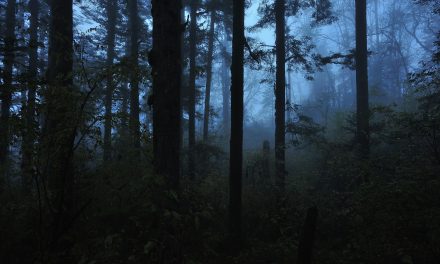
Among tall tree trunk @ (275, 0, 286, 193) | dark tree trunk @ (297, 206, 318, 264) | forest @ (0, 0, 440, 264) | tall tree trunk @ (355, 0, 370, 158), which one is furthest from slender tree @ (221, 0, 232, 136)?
dark tree trunk @ (297, 206, 318, 264)

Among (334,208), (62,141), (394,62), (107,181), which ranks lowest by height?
(334,208)

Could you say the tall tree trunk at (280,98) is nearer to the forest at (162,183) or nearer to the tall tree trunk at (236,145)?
the forest at (162,183)

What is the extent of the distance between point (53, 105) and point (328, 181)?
1054 cm

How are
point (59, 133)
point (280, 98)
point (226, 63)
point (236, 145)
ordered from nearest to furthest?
point (59, 133) → point (236, 145) → point (280, 98) → point (226, 63)

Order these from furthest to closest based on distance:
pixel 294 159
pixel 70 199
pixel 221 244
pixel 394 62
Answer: pixel 394 62, pixel 294 159, pixel 221 244, pixel 70 199

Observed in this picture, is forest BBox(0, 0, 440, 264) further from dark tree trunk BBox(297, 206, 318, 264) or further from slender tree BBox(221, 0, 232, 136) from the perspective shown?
slender tree BBox(221, 0, 232, 136)

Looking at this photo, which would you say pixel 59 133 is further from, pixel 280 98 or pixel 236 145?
pixel 280 98

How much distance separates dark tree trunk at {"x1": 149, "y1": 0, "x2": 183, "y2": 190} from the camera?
598 cm

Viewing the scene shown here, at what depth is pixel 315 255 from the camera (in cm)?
793

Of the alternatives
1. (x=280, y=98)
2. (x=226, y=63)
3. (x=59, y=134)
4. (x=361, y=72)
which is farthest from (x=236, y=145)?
(x=226, y=63)

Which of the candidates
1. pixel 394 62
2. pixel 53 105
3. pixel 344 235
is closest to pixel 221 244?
pixel 344 235

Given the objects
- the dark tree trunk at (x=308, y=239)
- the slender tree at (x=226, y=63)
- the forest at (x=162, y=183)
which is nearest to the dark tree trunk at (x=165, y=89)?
the forest at (x=162, y=183)

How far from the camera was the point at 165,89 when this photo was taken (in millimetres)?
6047

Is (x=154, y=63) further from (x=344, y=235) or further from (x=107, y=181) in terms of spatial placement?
(x=344, y=235)
